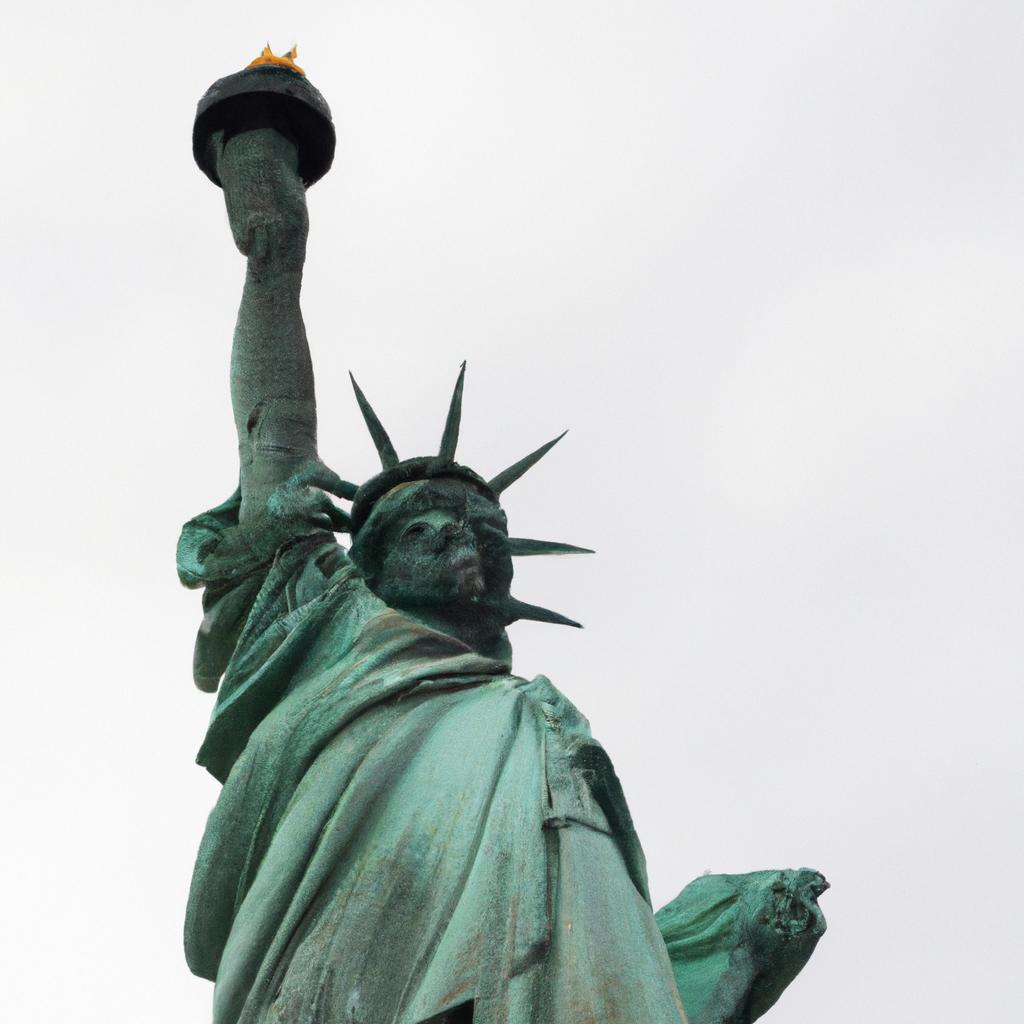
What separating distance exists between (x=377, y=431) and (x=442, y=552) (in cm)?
86

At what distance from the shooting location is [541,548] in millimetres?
8898

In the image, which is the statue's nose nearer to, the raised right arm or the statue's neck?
the statue's neck

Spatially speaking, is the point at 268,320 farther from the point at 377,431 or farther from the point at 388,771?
the point at 388,771

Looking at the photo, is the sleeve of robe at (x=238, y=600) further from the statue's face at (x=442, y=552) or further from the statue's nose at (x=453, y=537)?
the statue's nose at (x=453, y=537)

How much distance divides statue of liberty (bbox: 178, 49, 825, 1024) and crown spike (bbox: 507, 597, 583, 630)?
1 centimetres

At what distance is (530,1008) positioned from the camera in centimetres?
616

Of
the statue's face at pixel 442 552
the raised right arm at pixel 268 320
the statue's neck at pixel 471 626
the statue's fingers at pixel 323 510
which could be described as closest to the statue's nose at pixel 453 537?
the statue's face at pixel 442 552

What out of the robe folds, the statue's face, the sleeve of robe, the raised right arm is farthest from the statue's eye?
the raised right arm

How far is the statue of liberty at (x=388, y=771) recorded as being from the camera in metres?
6.43

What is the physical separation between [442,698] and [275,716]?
55cm

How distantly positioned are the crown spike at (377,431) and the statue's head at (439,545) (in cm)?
13

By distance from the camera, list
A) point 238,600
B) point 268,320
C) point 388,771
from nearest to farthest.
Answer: point 388,771 → point 238,600 → point 268,320

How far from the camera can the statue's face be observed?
8227 millimetres

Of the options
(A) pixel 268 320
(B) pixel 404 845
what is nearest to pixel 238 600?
(A) pixel 268 320
